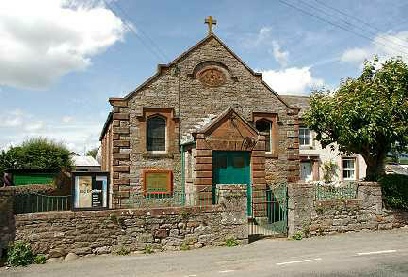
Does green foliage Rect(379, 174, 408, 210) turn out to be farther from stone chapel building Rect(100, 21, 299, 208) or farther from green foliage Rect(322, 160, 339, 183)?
green foliage Rect(322, 160, 339, 183)

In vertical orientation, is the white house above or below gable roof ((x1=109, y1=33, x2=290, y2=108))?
below

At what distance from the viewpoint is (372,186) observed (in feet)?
51.1

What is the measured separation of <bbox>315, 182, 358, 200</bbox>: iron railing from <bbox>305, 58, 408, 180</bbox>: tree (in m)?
1.66

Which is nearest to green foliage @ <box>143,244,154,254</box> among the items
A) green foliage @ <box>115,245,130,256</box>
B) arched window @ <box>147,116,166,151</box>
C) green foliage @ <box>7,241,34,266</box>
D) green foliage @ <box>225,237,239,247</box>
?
green foliage @ <box>115,245,130,256</box>

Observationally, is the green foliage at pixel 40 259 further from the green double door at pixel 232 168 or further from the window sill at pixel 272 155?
the window sill at pixel 272 155

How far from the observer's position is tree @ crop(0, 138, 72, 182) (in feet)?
101

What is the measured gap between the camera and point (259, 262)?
35.4ft

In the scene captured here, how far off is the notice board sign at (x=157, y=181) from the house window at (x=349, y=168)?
1762 cm

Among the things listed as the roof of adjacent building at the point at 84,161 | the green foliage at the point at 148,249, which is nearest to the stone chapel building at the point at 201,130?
the green foliage at the point at 148,249

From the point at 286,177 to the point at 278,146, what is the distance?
62.9 inches

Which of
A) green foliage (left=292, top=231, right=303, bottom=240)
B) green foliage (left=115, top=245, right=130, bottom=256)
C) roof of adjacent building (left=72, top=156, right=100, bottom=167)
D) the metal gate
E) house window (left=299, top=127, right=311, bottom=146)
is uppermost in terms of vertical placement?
house window (left=299, top=127, right=311, bottom=146)

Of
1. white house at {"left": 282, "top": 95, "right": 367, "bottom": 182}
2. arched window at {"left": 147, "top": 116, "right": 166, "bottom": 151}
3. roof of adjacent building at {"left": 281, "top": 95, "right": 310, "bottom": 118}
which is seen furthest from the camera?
roof of adjacent building at {"left": 281, "top": 95, "right": 310, "bottom": 118}

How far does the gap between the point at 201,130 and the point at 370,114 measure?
664cm

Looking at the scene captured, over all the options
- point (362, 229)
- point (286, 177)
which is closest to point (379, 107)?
point (362, 229)
